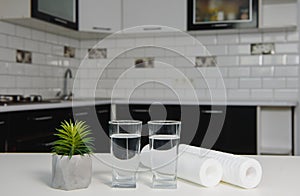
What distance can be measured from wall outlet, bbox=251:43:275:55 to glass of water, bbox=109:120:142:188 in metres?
3.50

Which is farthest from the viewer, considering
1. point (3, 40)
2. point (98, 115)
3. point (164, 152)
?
point (98, 115)

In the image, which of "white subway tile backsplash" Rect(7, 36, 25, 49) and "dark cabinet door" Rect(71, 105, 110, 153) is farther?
"white subway tile backsplash" Rect(7, 36, 25, 49)

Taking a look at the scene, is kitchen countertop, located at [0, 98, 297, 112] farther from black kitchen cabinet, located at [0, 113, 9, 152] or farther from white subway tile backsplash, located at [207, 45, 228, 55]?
white subway tile backsplash, located at [207, 45, 228, 55]

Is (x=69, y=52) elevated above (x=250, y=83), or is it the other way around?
(x=69, y=52)

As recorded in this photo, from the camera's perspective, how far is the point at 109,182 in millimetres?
964

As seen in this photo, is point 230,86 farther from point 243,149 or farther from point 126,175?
point 126,175

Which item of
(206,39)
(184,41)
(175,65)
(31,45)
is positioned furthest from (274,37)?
(31,45)

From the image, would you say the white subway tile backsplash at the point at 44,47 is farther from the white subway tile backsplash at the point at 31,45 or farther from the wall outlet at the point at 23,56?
the wall outlet at the point at 23,56

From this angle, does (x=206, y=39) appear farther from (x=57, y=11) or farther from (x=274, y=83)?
(x=57, y=11)

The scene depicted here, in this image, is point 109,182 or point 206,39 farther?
point 206,39

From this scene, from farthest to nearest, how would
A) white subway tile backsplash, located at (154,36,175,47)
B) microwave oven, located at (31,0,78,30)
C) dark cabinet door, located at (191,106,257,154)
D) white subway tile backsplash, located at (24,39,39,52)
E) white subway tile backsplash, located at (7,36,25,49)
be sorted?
1. white subway tile backsplash, located at (154,36,175,47)
2. white subway tile backsplash, located at (24,39,39,52)
3. dark cabinet door, located at (191,106,257,154)
4. white subway tile backsplash, located at (7,36,25,49)
5. microwave oven, located at (31,0,78,30)

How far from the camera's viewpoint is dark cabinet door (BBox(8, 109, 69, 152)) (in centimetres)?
272

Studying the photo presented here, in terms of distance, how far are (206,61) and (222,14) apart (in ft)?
1.84

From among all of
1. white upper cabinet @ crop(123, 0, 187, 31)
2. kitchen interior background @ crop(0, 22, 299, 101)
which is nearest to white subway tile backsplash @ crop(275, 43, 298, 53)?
kitchen interior background @ crop(0, 22, 299, 101)
